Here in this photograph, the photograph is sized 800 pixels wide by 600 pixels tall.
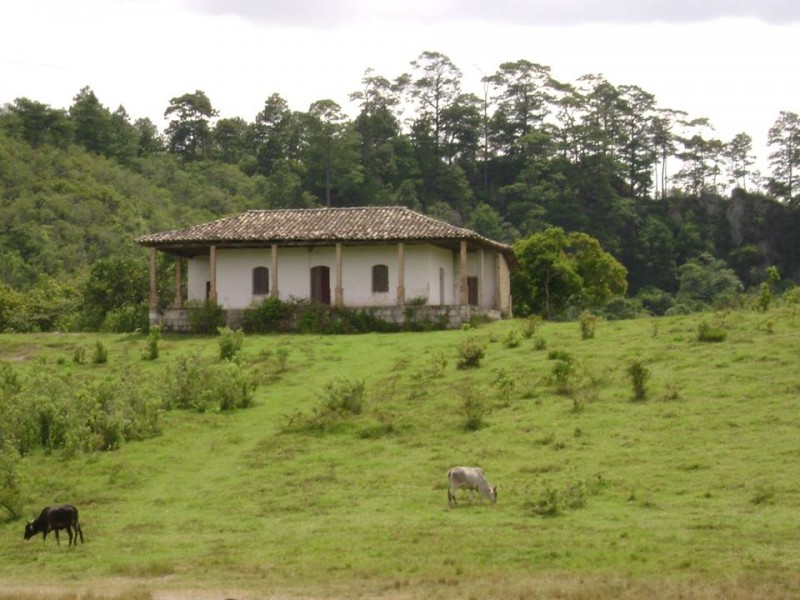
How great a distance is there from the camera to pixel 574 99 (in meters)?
101

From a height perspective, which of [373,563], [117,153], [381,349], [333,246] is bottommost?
[373,563]

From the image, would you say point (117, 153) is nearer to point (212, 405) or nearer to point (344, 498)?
point (212, 405)

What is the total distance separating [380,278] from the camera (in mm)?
46344

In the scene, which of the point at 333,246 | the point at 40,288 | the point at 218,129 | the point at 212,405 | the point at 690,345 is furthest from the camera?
the point at 218,129

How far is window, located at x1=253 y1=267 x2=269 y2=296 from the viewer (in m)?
46.9

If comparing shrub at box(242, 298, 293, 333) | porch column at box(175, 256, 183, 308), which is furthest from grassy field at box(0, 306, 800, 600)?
porch column at box(175, 256, 183, 308)

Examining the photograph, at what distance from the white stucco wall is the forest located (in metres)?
25.0

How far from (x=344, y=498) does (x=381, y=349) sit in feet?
48.1

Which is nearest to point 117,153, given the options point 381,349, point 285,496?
point 381,349

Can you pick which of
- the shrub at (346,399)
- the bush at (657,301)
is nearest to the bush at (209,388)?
the shrub at (346,399)

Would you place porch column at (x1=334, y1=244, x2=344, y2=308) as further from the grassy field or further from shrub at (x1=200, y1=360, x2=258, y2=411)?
shrub at (x1=200, y1=360, x2=258, y2=411)

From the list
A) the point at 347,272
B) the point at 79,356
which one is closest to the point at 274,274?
the point at 347,272

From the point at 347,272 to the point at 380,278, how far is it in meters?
1.09

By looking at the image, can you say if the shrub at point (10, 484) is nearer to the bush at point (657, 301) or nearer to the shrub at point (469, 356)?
the shrub at point (469, 356)
